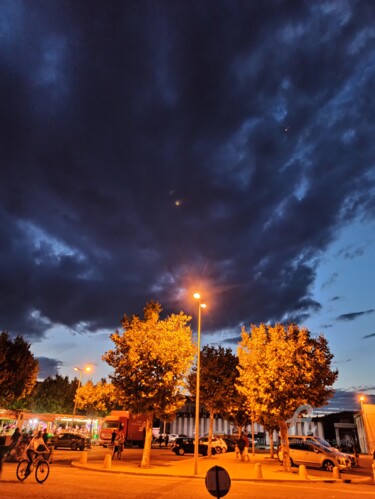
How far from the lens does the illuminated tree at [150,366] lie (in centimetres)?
2233

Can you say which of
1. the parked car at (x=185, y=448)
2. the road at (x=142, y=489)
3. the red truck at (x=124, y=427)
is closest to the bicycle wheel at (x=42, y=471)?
the road at (x=142, y=489)

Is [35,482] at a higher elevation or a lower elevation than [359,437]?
lower

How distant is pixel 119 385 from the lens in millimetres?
22797

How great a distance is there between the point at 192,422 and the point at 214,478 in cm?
8034

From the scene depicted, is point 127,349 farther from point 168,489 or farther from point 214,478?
point 214,478

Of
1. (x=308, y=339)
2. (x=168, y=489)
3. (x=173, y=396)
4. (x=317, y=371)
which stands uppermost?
(x=308, y=339)

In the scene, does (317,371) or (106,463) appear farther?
(317,371)

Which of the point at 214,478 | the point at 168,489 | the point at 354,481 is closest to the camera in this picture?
the point at 214,478

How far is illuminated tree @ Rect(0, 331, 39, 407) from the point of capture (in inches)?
1843

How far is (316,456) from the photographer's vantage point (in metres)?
25.7

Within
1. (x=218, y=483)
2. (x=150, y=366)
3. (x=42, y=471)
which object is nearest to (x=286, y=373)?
(x=150, y=366)

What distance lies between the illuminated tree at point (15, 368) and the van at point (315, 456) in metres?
34.5

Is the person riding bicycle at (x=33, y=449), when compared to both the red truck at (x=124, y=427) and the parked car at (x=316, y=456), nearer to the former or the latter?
the parked car at (x=316, y=456)

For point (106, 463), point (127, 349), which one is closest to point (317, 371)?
point (127, 349)
